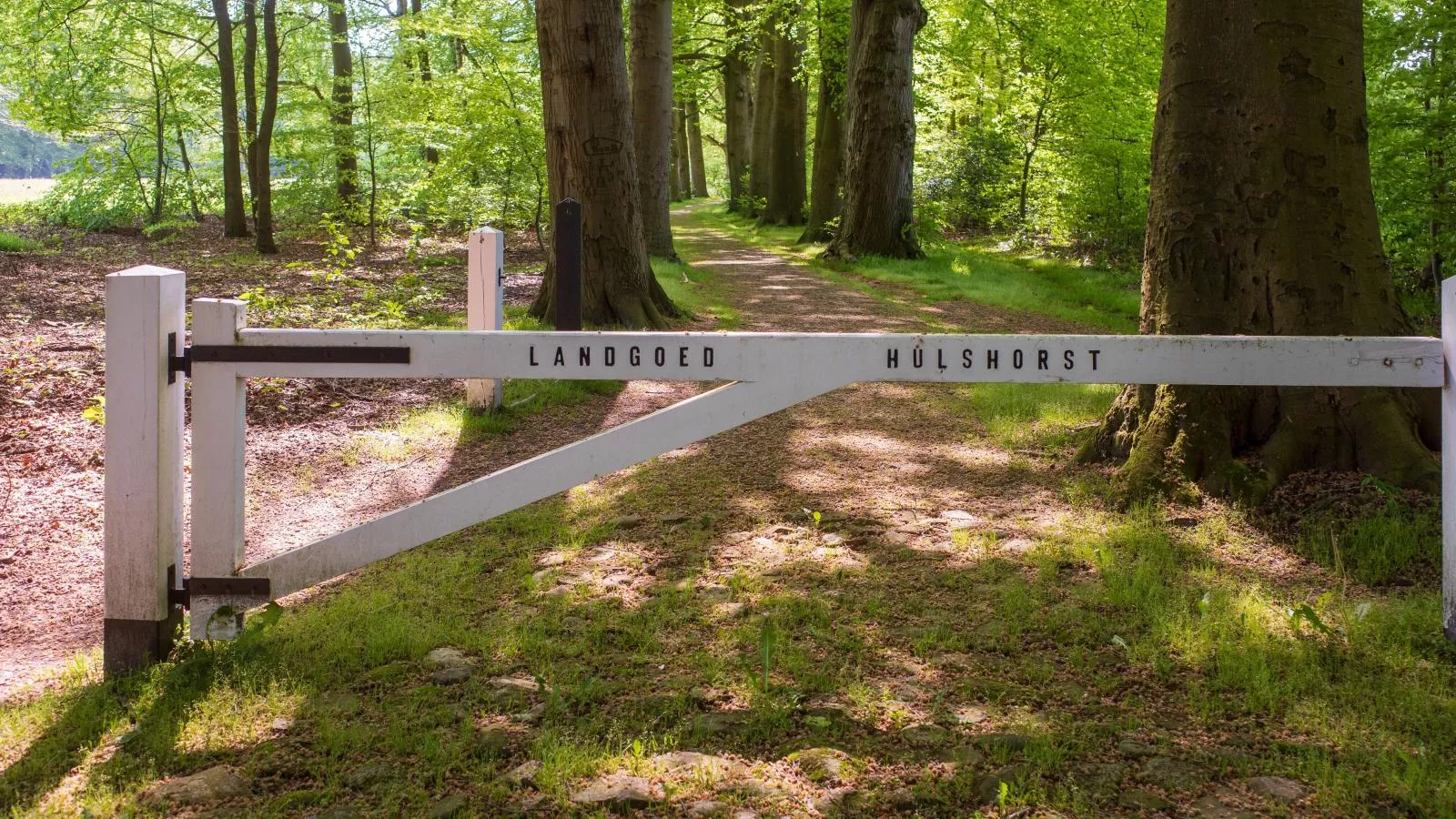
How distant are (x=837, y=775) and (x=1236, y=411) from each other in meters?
3.37

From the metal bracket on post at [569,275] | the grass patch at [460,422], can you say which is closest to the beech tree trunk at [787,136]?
the grass patch at [460,422]

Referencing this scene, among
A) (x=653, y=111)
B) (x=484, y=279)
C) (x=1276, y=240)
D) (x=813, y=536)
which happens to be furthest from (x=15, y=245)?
(x=1276, y=240)

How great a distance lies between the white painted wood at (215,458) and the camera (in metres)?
3.61

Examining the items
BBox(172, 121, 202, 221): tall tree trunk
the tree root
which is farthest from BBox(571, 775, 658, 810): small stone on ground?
BBox(172, 121, 202, 221): tall tree trunk

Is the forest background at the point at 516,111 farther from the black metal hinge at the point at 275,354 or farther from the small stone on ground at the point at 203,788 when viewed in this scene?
the small stone on ground at the point at 203,788

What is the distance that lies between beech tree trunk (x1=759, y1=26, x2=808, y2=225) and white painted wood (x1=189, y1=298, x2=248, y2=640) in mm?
22982

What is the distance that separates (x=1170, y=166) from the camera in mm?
5617

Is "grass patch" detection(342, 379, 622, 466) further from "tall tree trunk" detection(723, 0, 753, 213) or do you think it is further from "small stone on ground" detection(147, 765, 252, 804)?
"tall tree trunk" detection(723, 0, 753, 213)

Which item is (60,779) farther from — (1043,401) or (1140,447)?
(1043,401)

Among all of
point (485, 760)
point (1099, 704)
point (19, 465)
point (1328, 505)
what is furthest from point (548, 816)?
point (19, 465)

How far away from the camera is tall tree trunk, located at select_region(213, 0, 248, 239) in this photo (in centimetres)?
1816

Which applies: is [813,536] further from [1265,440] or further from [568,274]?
[1265,440]

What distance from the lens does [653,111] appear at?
58.2ft

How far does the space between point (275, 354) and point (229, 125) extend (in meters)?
17.9
